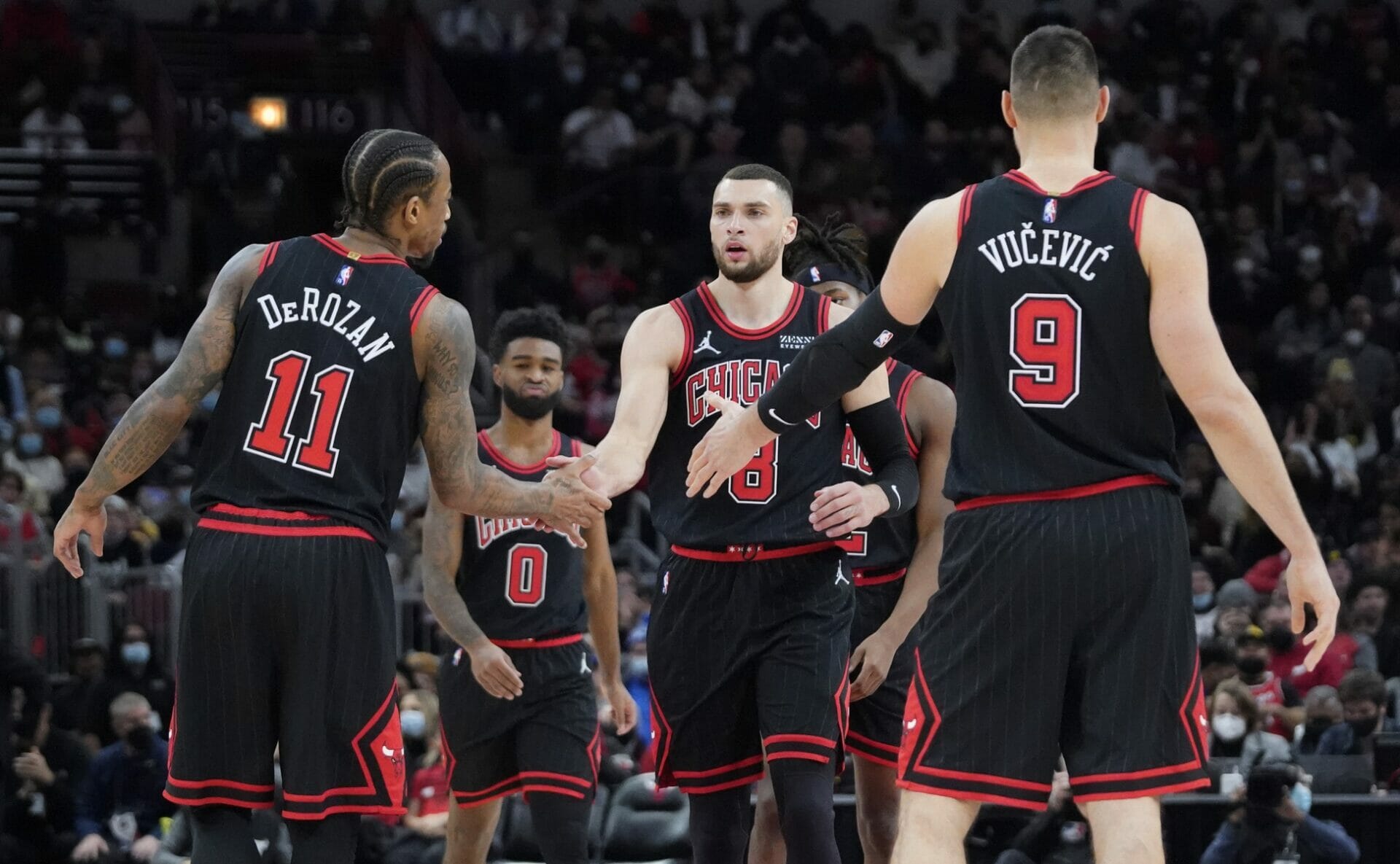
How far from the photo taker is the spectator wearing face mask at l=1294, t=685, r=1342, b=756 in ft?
37.4

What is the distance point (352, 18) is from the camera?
22.9 m

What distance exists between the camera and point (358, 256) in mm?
6145

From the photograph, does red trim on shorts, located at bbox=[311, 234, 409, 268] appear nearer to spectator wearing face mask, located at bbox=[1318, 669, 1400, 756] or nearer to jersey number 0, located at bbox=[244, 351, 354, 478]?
jersey number 0, located at bbox=[244, 351, 354, 478]

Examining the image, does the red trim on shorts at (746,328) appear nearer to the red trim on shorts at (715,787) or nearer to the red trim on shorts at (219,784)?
the red trim on shorts at (715,787)

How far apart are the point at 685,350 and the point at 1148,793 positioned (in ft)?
8.54

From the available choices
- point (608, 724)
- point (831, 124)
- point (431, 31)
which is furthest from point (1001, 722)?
point (431, 31)

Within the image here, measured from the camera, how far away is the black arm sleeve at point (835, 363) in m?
5.58

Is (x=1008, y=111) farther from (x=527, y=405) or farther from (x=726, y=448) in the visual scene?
(x=527, y=405)

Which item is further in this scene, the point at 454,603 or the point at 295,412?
the point at 454,603

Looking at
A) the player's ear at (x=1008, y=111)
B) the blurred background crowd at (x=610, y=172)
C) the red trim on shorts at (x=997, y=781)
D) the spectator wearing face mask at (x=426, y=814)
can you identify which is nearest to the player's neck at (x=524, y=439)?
the spectator wearing face mask at (x=426, y=814)

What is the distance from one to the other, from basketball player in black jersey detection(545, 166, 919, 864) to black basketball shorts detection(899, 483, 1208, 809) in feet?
4.83

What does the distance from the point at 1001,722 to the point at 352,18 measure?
19.2 m

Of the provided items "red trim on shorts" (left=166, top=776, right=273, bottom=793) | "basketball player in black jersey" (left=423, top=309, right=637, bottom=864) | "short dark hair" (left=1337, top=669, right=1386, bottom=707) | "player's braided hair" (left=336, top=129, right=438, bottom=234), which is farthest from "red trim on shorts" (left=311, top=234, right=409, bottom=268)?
"short dark hair" (left=1337, top=669, right=1386, bottom=707)

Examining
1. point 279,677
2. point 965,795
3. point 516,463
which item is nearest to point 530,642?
point 516,463
